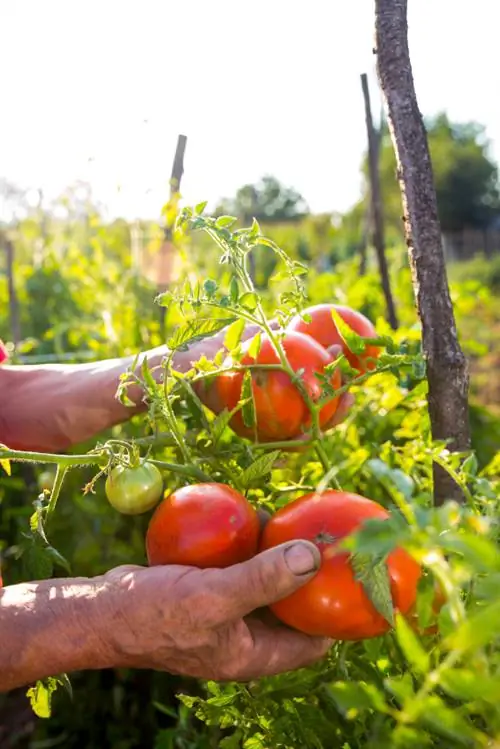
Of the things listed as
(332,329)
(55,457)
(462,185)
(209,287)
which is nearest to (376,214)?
(332,329)

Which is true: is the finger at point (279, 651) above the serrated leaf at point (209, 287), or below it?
below

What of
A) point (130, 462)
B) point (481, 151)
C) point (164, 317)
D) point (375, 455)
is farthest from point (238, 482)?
point (481, 151)

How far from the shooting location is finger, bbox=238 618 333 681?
3.14 feet

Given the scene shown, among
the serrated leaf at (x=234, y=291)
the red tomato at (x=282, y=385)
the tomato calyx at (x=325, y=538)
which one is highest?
the serrated leaf at (x=234, y=291)

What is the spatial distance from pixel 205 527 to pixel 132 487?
102 mm

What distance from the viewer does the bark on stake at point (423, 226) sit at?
104cm

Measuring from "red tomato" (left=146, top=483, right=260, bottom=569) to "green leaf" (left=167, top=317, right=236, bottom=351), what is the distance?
0.18 metres

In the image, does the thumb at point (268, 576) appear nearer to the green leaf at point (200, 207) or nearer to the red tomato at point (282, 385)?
the red tomato at point (282, 385)

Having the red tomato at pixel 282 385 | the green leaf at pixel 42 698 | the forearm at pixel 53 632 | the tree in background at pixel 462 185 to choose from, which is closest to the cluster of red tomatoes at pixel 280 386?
the red tomato at pixel 282 385

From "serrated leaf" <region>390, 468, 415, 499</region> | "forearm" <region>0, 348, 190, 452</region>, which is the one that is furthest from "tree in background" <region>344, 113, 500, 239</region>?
"serrated leaf" <region>390, 468, 415, 499</region>

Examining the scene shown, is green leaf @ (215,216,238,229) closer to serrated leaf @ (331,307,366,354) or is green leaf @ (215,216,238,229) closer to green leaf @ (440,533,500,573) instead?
serrated leaf @ (331,307,366,354)

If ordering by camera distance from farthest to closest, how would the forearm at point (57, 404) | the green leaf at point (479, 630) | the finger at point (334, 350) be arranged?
the forearm at point (57, 404) < the finger at point (334, 350) < the green leaf at point (479, 630)

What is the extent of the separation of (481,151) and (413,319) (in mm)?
37642

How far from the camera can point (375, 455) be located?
1354mm
